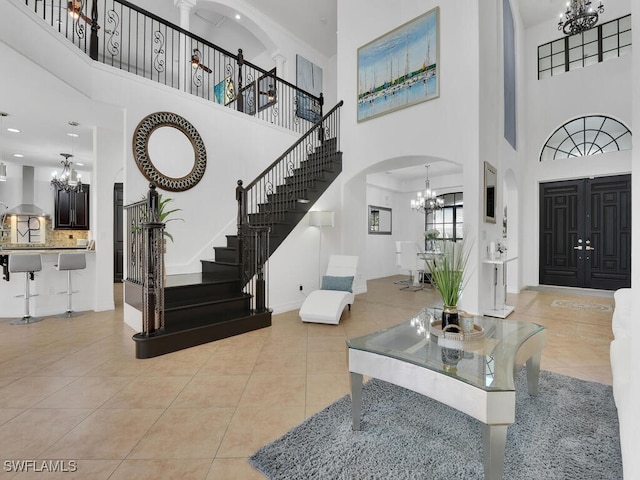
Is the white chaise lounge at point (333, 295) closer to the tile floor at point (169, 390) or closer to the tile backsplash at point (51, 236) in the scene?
the tile floor at point (169, 390)

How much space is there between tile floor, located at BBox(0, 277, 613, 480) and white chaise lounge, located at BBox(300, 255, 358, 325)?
16cm

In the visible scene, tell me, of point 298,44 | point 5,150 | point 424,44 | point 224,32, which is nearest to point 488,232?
point 424,44

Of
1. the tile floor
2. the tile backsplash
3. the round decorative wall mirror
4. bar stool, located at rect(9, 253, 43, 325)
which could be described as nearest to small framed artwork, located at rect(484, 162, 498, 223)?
the tile floor

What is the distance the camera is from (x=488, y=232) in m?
4.98

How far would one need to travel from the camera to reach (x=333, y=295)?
4.62 m

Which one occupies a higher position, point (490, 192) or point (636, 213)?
point (490, 192)

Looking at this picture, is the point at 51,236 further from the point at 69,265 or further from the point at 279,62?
the point at 279,62

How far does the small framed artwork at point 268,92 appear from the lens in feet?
22.6

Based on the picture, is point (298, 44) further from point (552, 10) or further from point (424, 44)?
point (552, 10)

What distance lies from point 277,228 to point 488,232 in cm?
347

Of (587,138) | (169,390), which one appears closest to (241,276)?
(169,390)

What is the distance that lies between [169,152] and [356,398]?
187 inches

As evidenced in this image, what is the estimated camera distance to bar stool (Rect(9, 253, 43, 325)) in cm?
440

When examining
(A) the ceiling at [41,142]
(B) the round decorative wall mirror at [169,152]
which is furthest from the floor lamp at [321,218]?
(A) the ceiling at [41,142]
